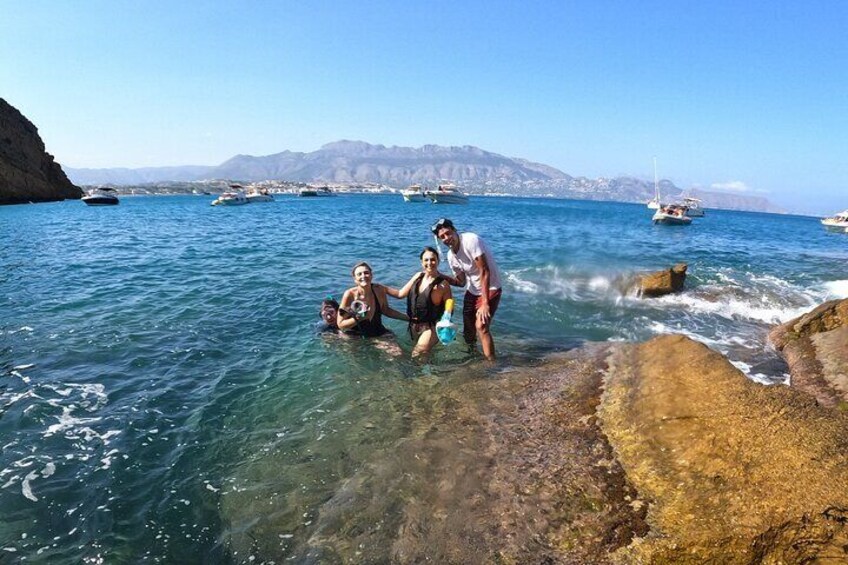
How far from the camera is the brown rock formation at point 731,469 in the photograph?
2.95 metres

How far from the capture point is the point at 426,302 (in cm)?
826

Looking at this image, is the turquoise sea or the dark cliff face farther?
the dark cliff face

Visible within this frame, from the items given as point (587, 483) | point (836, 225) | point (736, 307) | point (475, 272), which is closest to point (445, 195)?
point (836, 225)

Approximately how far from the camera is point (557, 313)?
12.2 m

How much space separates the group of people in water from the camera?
296 inches

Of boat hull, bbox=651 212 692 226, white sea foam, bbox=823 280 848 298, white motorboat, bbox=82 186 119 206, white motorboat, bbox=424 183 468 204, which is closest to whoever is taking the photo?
white sea foam, bbox=823 280 848 298

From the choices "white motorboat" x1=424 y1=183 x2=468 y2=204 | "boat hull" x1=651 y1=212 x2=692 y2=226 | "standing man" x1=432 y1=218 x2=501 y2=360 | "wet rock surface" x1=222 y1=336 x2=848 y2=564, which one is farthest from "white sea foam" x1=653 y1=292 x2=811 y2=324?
"white motorboat" x1=424 y1=183 x2=468 y2=204

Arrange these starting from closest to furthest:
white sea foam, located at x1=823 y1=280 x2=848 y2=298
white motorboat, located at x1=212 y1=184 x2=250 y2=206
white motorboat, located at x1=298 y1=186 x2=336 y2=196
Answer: white sea foam, located at x1=823 y1=280 x2=848 y2=298
white motorboat, located at x1=212 y1=184 x2=250 y2=206
white motorboat, located at x1=298 y1=186 x2=336 y2=196

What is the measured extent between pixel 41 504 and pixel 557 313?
10.9 metres

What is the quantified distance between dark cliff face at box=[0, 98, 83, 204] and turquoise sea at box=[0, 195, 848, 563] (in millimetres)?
65176

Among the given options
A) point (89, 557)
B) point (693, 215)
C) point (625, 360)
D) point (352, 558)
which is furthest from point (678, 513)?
point (693, 215)

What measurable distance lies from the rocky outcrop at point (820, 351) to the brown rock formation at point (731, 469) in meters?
1.94

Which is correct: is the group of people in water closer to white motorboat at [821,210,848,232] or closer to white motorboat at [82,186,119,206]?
white motorboat at [821,210,848,232]

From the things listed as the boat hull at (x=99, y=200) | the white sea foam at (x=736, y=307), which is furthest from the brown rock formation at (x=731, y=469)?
the boat hull at (x=99, y=200)
